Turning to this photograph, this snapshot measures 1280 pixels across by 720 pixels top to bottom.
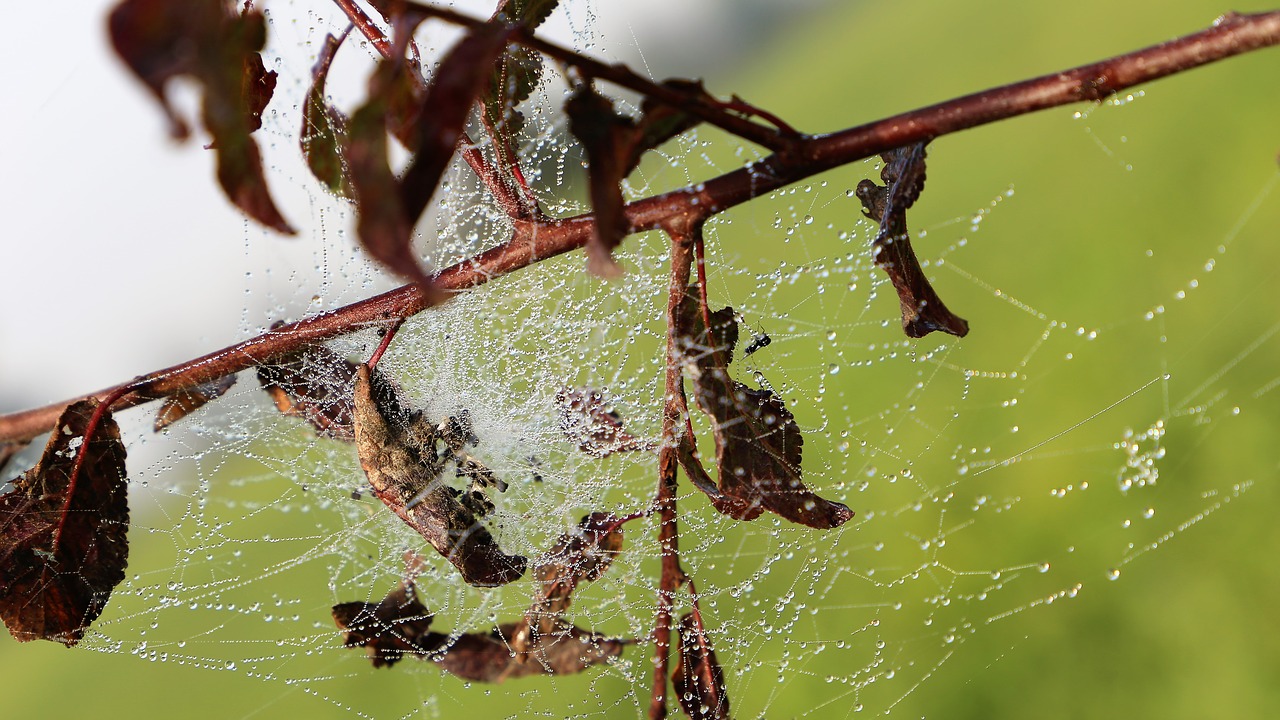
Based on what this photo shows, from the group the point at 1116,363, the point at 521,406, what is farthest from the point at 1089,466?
the point at 521,406

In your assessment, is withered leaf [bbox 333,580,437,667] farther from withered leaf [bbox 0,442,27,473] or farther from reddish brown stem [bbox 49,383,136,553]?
withered leaf [bbox 0,442,27,473]

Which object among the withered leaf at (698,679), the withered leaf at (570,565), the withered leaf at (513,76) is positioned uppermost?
the withered leaf at (513,76)

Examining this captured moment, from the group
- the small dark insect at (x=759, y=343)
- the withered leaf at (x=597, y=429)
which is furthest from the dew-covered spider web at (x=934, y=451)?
the small dark insect at (x=759, y=343)

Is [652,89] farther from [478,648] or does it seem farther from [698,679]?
[478,648]

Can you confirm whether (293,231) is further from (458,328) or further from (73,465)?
(458,328)

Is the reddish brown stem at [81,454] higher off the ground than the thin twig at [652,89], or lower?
lower

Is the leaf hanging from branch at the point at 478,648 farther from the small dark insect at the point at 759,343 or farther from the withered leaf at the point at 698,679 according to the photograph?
the small dark insect at the point at 759,343
